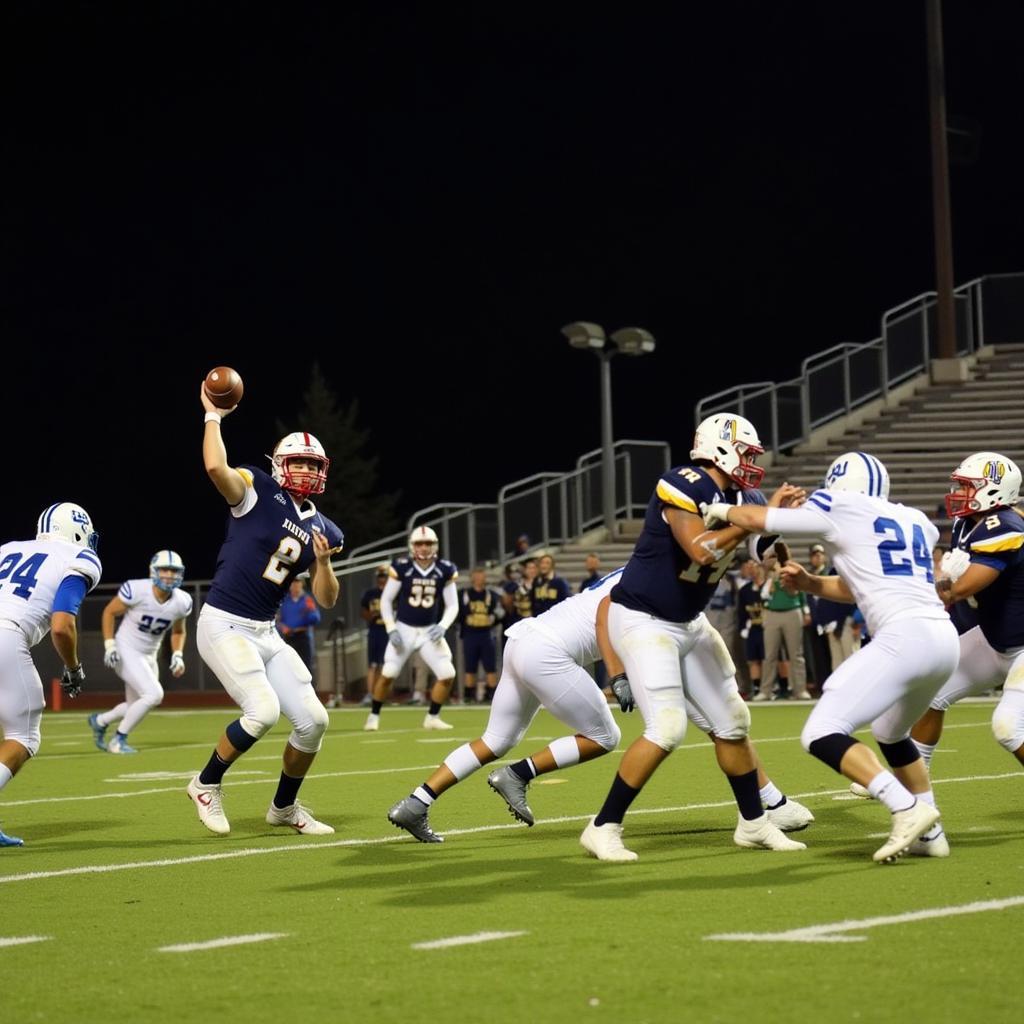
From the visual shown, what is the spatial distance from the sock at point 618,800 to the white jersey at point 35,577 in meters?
3.07

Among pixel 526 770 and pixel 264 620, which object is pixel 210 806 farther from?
pixel 526 770

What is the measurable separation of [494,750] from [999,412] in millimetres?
21671

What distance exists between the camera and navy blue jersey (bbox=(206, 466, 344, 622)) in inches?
357

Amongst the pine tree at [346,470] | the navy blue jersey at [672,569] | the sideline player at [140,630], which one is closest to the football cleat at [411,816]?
the navy blue jersey at [672,569]

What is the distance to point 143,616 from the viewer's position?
16000 millimetres

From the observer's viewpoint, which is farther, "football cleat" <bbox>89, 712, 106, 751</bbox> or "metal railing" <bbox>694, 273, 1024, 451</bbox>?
"metal railing" <bbox>694, 273, 1024, 451</bbox>

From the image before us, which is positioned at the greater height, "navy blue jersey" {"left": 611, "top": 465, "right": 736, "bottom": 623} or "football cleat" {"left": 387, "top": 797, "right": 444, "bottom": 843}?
"navy blue jersey" {"left": 611, "top": 465, "right": 736, "bottom": 623}

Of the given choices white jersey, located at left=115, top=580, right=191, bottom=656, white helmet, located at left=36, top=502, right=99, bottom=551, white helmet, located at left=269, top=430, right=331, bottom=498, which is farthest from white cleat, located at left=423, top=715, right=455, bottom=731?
white helmet, located at left=269, top=430, right=331, bottom=498

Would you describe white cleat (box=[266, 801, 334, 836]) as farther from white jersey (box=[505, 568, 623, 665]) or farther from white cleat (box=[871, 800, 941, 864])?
white cleat (box=[871, 800, 941, 864])

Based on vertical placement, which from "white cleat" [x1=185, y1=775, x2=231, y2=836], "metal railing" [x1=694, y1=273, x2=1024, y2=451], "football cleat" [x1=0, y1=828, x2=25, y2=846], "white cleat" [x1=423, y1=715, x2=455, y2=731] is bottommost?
"white cleat" [x1=423, y1=715, x2=455, y2=731]

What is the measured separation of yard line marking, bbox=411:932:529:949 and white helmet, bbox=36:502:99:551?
14.3 feet

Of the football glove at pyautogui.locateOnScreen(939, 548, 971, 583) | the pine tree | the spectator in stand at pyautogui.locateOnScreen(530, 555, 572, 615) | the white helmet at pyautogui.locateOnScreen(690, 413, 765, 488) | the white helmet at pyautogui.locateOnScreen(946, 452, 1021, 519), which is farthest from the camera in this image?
the pine tree

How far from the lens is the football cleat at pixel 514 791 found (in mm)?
8617

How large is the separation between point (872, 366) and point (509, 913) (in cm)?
2462
